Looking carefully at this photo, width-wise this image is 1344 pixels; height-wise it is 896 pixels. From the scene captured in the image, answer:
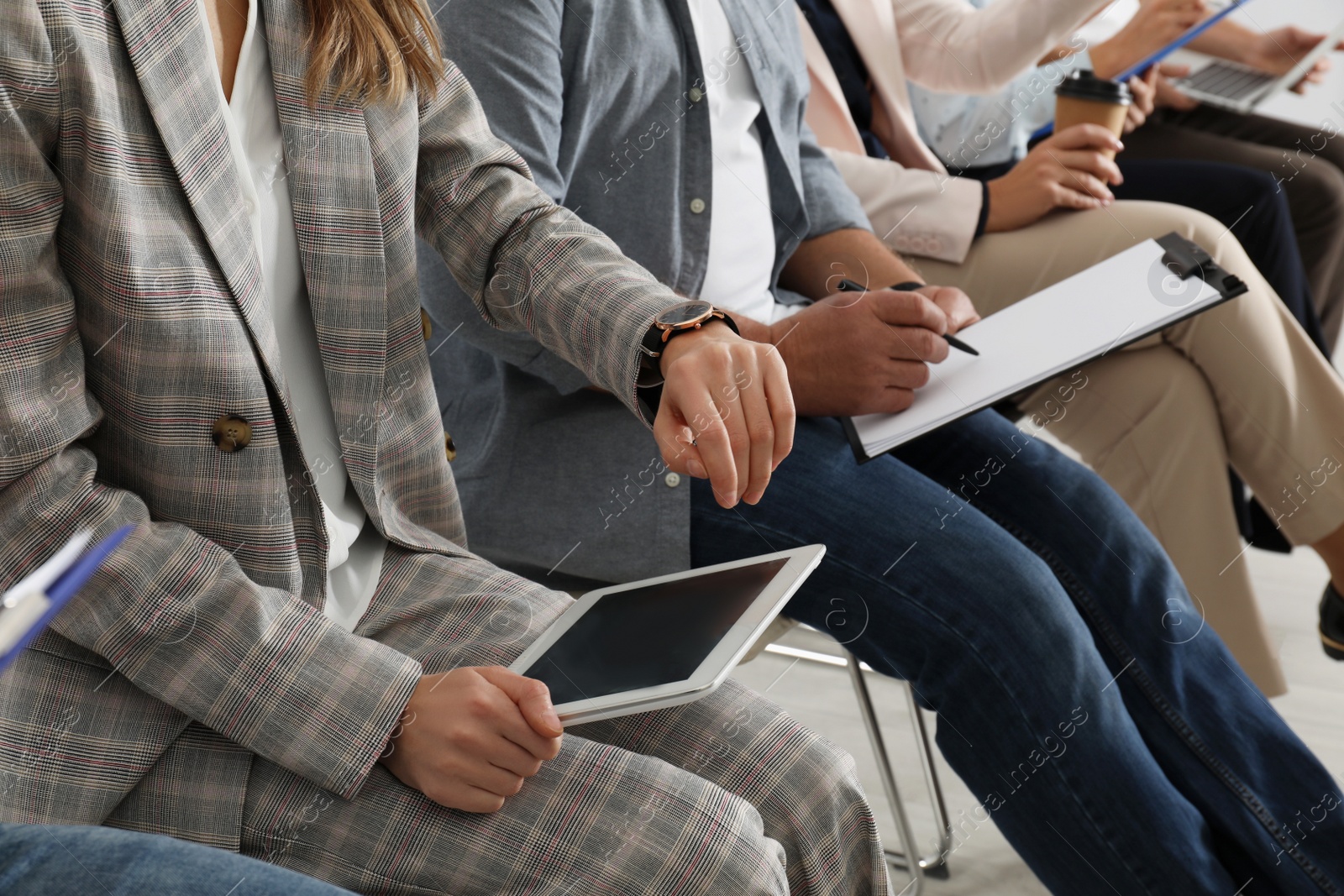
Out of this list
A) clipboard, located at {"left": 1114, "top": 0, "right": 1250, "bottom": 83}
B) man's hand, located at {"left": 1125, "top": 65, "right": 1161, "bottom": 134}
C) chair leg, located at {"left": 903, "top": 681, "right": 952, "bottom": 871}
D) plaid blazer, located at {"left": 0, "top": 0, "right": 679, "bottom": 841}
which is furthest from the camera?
man's hand, located at {"left": 1125, "top": 65, "right": 1161, "bottom": 134}

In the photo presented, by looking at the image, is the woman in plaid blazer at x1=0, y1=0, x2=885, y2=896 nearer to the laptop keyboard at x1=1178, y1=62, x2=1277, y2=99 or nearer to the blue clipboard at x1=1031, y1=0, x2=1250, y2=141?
the blue clipboard at x1=1031, y1=0, x2=1250, y2=141

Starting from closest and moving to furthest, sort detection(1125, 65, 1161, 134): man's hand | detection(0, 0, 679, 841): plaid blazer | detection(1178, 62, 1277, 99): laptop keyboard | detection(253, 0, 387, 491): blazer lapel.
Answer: detection(0, 0, 679, 841): plaid blazer, detection(253, 0, 387, 491): blazer lapel, detection(1125, 65, 1161, 134): man's hand, detection(1178, 62, 1277, 99): laptop keyboard

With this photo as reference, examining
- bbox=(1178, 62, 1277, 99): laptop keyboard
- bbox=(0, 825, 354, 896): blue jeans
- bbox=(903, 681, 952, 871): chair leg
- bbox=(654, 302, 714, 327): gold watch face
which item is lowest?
bbox=(903, 681, 952, 871): chair leg

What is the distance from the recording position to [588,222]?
99cm

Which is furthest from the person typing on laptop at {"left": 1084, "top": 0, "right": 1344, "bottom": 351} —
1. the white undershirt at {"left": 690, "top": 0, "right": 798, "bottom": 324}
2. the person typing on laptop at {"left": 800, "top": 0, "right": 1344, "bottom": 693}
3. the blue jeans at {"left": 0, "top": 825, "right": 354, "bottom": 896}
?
the blue jeans at {"left": 0, "top": 825, "right": 354, "bottom": 896}

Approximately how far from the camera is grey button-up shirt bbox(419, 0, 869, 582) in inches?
35.4

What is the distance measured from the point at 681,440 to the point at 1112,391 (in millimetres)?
822

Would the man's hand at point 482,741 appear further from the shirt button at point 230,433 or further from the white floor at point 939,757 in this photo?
the white floor at point 939,757

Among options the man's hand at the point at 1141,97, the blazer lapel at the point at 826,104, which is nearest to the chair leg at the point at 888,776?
the blazer lapel at the point at 826,104

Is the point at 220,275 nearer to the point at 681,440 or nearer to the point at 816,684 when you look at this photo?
the point at 681,440

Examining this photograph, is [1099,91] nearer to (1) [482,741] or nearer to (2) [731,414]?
(2) [731,414]

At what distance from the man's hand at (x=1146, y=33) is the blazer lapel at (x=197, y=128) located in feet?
4.27

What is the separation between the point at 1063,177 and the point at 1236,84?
738 millimetres

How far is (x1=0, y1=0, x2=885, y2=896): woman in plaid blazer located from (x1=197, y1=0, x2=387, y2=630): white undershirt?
0.01 m
